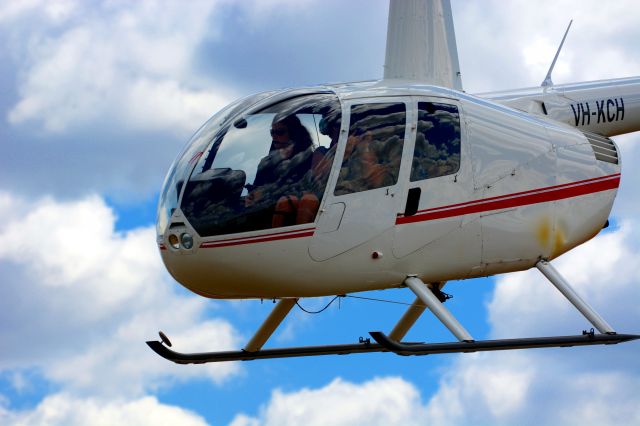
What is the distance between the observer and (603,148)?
20.3 meters

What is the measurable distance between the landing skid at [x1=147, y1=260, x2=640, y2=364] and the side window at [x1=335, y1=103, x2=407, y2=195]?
1.53 meters

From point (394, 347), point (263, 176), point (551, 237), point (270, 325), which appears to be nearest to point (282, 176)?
point (263, 176)

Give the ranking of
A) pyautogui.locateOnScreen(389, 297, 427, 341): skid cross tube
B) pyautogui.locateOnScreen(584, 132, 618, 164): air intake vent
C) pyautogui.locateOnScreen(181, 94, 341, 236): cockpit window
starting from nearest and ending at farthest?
pyautogui.locateOnScreen(181, 94, 341, 236): cockpit window, pyautogui.locateOnScreen(584, 132, 618, 164): air intake vent, pyautogui.locateOnScreen(389, 297, 427, 341): skid cross tube

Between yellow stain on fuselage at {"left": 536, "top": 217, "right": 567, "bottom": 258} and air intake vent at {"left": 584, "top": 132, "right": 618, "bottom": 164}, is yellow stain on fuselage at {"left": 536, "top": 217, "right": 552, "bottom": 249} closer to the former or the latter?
yellow stain on fuselage at {"left": 536, "top": 217, "right": 567, "bottom": 258}

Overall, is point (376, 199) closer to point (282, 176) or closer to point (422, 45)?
point (282, 176)

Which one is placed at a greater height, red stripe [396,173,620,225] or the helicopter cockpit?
the helicopter cockpit

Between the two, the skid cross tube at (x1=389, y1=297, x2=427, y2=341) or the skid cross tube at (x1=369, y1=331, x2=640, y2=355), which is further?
the skid cross tube at (x1=389, y1=297, x2=427, y2=341)

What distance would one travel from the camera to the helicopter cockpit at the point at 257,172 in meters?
16.8

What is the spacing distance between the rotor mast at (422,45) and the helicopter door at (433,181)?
275cm

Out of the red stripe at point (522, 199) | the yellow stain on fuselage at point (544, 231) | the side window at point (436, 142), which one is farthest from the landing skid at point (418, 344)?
the side window at point (436, 142)

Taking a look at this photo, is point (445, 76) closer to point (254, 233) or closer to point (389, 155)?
point (389, 155)

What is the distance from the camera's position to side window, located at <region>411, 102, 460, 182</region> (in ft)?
57.9

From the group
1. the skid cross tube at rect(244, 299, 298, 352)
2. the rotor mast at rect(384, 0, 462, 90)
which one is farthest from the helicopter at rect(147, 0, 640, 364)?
the rotor mast at rect(384, 0, 462, 90)

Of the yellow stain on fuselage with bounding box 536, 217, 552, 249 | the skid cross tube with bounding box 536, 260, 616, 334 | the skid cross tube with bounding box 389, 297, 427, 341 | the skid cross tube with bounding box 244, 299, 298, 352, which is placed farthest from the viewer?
the skid cross tube with bounding box 389, 297, 427, 341
